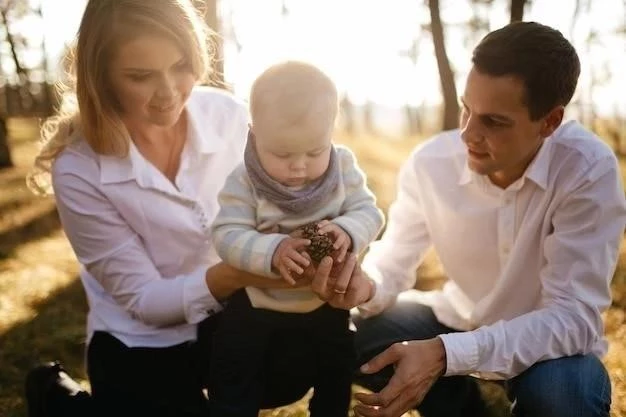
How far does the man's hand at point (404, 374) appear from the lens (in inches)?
86.4

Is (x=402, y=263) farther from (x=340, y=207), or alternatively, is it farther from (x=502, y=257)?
(x=340, y=207)

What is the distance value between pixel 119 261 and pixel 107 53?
76 centimetres

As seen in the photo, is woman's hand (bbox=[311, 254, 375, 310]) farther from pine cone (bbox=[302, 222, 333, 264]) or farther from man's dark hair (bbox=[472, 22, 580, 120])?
man's dark hair (bbox=[472, 22, 580, 120])

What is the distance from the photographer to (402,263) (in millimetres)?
3102

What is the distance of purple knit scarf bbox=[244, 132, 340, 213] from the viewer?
213cm

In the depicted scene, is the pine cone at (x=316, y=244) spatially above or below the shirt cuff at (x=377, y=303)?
above

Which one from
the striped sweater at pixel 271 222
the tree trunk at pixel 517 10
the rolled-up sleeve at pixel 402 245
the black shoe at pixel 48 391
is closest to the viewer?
the striped sweater at pixel 271 222

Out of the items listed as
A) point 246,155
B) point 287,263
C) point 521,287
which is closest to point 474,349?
point 521,287

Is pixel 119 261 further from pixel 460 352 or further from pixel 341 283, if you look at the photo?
pixel 460 352

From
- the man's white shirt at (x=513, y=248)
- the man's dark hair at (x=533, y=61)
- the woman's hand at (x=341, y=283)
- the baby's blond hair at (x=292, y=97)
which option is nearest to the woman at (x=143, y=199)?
the woman's hand at (x=341, y=283)

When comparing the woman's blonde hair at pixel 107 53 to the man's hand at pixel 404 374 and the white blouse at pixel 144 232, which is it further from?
the man's hand at pixel 404 374

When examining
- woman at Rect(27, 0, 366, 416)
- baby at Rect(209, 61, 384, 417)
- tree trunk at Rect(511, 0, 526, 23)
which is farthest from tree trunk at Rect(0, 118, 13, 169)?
baby at Rect(209, 61, 384, 417)

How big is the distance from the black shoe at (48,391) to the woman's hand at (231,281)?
0.79m

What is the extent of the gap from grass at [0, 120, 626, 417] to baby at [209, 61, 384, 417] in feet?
3.05
